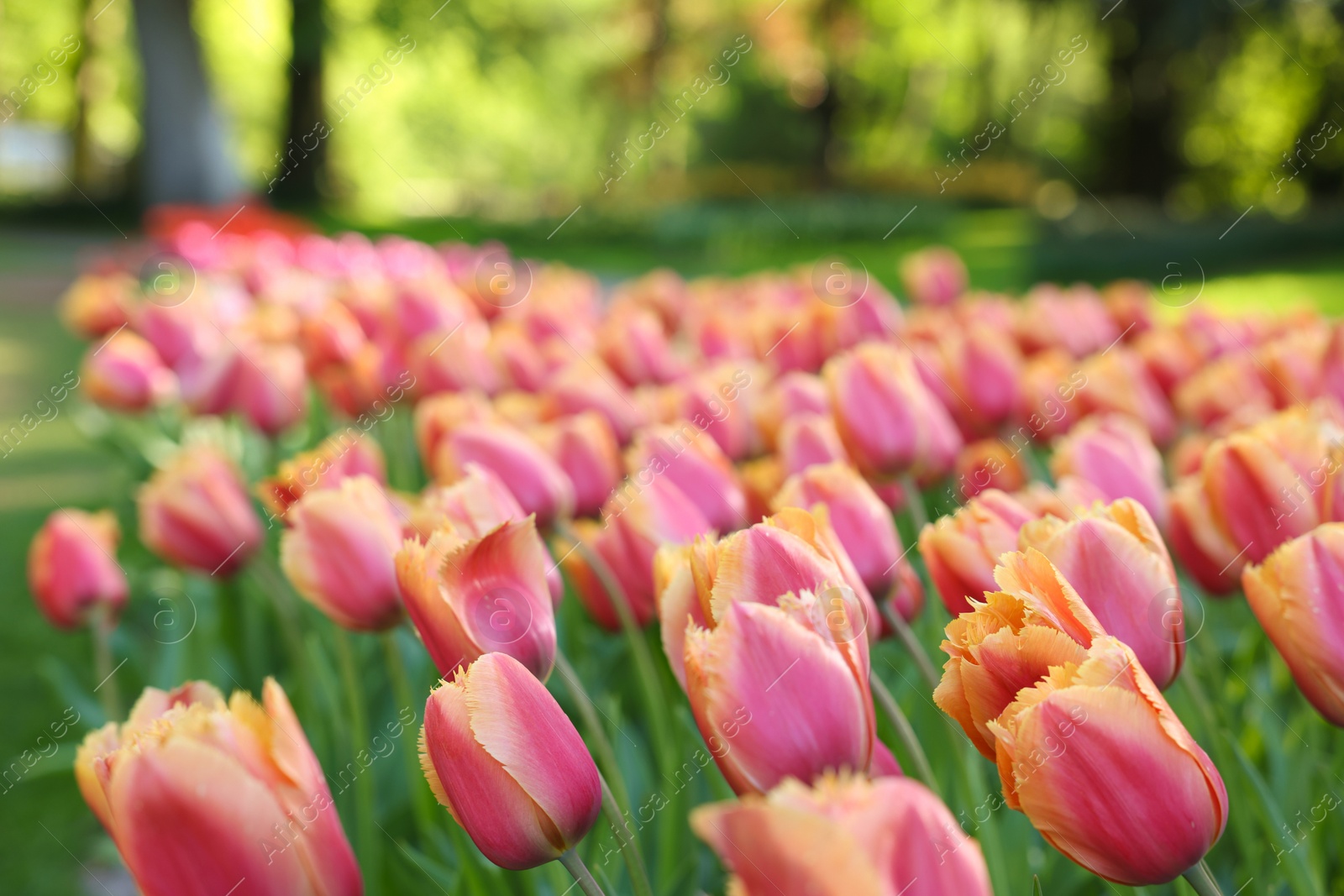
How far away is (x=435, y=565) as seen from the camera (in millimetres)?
785

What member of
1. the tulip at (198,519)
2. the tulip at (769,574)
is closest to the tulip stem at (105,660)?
the tulip at (198,519)

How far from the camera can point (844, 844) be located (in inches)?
16.8

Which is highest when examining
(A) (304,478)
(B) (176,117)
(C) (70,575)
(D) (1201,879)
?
(B) (176,117)

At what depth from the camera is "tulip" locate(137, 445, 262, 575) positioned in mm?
1467

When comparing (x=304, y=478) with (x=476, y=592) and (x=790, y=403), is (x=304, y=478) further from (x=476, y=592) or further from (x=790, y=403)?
(x=790, y=403)

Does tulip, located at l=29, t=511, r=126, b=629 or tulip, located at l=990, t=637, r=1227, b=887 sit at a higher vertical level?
tulip, located at l=29, t=511, r=126, b=629

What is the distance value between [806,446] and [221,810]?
2.77ft

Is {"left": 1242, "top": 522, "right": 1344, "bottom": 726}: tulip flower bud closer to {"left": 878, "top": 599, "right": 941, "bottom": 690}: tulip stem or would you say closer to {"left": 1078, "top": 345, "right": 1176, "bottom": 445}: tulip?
{"left": 878, "top": 599, "right": 941, "bottom": 690}: tulip stem

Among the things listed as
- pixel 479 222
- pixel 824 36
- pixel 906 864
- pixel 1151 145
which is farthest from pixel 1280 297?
pixel 824 36

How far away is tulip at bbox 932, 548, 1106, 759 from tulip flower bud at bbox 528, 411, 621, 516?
83cm

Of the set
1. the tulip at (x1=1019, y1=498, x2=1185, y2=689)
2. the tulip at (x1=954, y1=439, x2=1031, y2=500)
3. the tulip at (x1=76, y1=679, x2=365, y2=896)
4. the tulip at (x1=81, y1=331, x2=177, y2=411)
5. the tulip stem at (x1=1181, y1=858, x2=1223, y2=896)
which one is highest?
the tulip at (x1=81, y1=331, x2=177, y2=411)

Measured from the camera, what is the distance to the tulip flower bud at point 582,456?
4.75ft

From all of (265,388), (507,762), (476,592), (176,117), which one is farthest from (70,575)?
(176,117)

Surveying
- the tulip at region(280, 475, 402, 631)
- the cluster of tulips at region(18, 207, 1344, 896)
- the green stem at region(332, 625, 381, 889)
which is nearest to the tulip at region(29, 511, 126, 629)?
the cluster of tulips at region(18, 207, 1344, 896)
